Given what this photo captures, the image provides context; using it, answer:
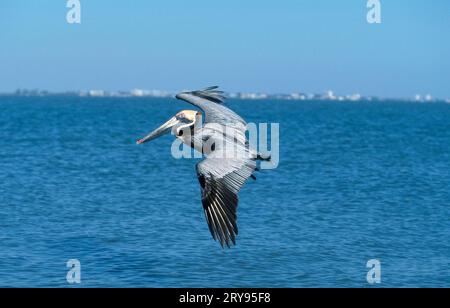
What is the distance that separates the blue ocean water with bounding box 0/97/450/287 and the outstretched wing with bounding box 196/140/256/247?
10.1 feet

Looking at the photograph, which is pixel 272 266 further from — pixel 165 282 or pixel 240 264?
pixel 165 282

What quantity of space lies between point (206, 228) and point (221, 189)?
7114mm

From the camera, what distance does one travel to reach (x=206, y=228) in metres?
18.3

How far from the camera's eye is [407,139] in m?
54.0

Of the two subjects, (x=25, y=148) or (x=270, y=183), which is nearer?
(x=270, y=183)

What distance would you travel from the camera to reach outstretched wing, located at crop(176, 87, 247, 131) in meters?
13.5

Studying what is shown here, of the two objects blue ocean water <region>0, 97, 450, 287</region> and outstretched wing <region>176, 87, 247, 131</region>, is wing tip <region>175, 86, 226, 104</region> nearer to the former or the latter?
outstretched wing <region>176, 87, 247, 131</region>

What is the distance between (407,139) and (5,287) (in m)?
43.4

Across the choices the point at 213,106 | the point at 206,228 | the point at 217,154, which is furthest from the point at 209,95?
the point at 206,228

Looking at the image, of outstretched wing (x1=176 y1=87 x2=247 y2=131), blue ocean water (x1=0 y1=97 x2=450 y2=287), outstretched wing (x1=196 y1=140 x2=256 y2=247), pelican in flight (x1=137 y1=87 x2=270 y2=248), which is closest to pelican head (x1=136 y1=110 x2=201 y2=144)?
pelican in flight (x1=137 y1=87 x2=270 y2=248)

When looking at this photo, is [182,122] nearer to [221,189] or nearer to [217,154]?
[217,154]

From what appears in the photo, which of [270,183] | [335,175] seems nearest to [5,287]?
[270,183]

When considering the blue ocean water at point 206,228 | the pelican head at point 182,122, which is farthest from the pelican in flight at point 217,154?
the blue ocean water at point 206,228
